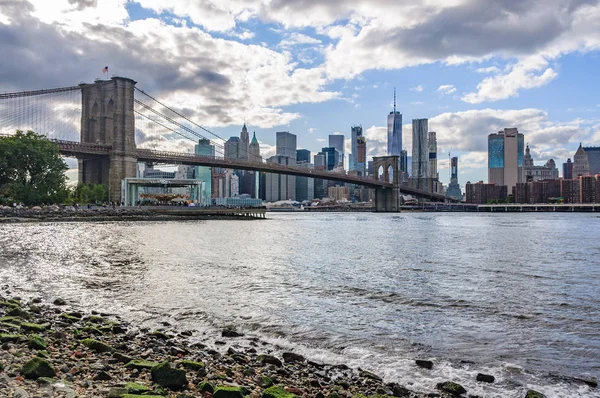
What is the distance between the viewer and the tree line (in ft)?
189

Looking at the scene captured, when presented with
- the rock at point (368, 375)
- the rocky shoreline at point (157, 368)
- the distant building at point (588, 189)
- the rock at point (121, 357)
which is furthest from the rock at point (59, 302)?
the distant building at point (588, 189)

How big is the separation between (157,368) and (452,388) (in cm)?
425

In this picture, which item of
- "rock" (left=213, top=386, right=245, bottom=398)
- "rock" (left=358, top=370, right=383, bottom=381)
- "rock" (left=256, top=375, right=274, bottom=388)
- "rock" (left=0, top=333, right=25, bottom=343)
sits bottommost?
"rock" (left=358, top=370, right=383, bottom=381)

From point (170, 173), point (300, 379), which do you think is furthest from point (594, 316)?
point (170, 173)

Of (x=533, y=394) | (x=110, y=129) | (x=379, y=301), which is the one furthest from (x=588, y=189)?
(x=533, y=394)

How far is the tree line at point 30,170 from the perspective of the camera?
57.6m

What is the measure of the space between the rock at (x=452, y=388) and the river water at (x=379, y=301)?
8.1 inches

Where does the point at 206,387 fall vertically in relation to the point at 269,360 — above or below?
above

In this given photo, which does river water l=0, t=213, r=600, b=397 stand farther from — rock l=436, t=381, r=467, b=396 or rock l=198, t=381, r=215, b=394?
rock l=198, t=381, r=215, b=394

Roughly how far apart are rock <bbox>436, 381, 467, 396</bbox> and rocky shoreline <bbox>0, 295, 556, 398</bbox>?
0.05 feet

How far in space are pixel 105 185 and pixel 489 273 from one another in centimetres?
7331

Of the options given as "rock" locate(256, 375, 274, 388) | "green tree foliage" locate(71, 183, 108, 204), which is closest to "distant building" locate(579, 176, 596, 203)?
"green tree foliage" locate(71, 183, 108, 204)

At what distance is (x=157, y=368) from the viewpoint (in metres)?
6.20

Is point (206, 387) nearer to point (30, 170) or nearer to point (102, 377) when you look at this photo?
point (102, 377)
